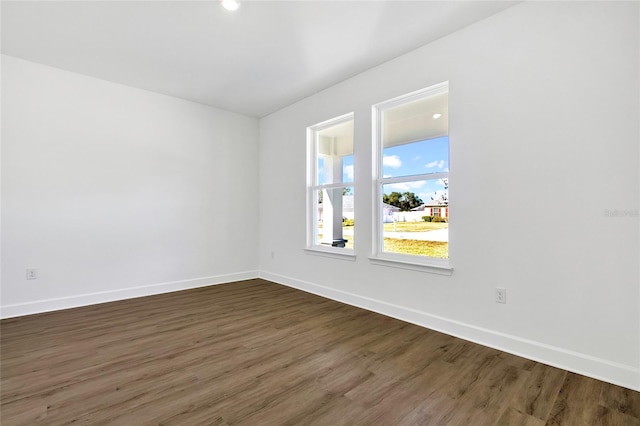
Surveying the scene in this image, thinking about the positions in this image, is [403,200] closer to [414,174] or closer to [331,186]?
[414,174]

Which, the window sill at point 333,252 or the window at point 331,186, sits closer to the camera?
the window sill at point 333,252

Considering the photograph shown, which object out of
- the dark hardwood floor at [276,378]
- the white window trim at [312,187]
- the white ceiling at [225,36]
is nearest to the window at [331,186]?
the white window trim at [312,187]

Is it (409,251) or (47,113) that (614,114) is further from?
(47,113)

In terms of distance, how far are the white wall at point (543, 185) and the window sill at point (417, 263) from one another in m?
0.07

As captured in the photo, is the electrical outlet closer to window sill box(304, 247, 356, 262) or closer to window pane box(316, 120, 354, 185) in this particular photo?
window sill box(304, 247, 356, 262)

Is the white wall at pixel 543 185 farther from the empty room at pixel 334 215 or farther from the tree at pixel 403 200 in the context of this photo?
the tree at pixel 403 200

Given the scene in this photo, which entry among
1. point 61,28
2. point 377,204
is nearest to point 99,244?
point 61,28

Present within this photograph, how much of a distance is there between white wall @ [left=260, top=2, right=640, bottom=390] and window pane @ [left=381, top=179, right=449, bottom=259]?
8.8 inches

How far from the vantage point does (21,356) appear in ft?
7.32

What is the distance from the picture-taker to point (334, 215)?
4.11 m

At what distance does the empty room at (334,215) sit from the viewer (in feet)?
6.05

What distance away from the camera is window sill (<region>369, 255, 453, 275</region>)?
8.91ft

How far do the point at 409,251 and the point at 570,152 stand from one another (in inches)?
61.8

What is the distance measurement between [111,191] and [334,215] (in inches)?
114
